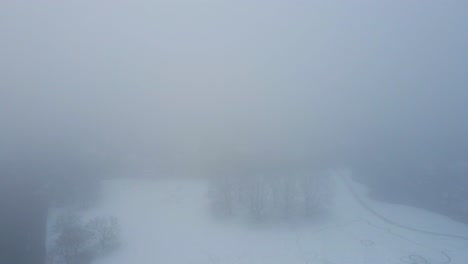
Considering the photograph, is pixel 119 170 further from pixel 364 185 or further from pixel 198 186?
pixel 364 185

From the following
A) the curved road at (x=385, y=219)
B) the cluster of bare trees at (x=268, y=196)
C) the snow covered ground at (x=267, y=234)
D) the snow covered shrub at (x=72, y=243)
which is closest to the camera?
the snow covered shrub at (x=72, y=243)

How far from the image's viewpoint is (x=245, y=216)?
820 cm

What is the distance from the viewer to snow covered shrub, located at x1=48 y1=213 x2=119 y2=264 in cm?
642

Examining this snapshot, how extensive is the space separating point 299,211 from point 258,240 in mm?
1515

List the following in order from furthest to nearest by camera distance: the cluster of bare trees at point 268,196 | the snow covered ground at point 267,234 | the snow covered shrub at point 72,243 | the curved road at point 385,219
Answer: the cluster of bare trees at point 268,196 < the curved road at point 385,219 < the snow covered ground at point 267,234 < the snow covered shrub at point 72,243

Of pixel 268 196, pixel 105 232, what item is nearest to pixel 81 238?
pixel 105 232

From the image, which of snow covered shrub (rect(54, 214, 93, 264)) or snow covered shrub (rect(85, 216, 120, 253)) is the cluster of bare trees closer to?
snow covered shrub (rect(85, 216, 120, 253))

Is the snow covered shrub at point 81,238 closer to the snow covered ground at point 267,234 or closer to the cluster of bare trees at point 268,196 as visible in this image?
the snow covered ground at point 267,234

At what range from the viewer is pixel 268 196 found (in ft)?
28.6

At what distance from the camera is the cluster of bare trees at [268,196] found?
8312 mm

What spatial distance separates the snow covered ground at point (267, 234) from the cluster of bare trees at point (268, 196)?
0.32 metres

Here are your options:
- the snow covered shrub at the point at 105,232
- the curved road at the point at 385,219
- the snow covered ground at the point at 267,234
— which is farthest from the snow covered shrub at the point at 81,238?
the curved road at the point at 385,219

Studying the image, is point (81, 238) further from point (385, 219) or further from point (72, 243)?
point (385, 219)

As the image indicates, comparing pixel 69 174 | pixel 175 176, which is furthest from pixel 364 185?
pixel 69 174
